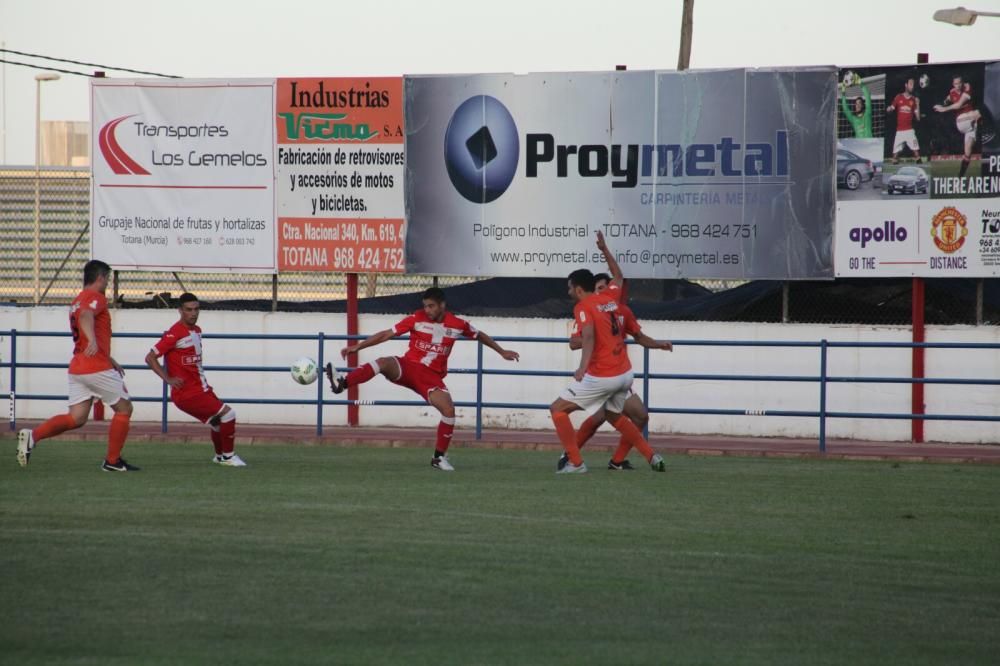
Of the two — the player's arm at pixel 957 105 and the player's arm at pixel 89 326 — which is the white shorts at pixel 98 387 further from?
the player's arm at pixel 957 105

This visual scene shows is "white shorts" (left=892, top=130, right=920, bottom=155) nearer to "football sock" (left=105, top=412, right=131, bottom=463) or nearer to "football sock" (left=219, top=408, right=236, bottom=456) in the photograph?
"football sock" (left=219, top=408, right=236, bottom=456)

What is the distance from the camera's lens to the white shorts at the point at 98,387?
1416cm

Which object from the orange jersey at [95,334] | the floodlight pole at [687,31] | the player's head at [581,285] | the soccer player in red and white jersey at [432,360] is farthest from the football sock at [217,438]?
the floodlight pole at [687,31]

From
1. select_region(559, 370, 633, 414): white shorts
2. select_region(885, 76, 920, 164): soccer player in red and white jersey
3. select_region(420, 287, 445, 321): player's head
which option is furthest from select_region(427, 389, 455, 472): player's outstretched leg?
select_region(885, 76, 920, 164): soccer player in red and white jersey

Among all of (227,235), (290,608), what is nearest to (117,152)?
(227,235)

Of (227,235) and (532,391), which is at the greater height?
(227,235)

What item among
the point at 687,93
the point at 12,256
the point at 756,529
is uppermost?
the point at 687,93

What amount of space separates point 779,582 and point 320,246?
1319cm

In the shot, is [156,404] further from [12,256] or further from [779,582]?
[779,582]

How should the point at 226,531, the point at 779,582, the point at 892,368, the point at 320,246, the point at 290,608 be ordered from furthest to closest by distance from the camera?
1. the point at 320,246
2. the point at 892,368
3. the point at 226,531
4. the point at 779,582
5. the point at 290,608

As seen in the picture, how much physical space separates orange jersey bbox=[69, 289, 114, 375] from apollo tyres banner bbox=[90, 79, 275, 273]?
681cm

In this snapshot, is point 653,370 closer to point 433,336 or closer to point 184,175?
point 433,336

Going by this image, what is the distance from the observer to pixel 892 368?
64.0 ft

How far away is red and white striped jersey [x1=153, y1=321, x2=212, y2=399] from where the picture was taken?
14.8 metres
